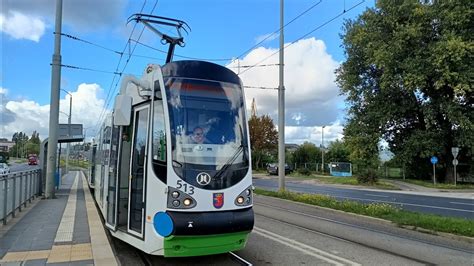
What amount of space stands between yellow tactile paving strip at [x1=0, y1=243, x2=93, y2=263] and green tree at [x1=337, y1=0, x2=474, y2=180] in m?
32.1

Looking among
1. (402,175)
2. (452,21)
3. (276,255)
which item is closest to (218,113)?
(276,255)

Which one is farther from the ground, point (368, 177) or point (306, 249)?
point (368, 177)

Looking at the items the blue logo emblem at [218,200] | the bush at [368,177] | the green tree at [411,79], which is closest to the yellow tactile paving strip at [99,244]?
the blue logo emblem at [218,200]

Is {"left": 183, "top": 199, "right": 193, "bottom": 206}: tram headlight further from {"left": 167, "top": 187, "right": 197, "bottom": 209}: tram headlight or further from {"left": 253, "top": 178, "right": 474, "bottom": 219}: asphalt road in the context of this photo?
{"left": 253, "top": 178, "right": 474, "bottom": 219}: asphalt road

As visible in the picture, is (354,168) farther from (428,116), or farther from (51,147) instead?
(51,147)

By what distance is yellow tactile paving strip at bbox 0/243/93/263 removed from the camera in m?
7.14

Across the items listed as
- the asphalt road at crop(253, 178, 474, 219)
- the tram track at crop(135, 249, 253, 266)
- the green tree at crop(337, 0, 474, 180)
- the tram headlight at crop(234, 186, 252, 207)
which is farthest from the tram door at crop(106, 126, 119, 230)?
the green tree at crop(337, 0, 474, 180)

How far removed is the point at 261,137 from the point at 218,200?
213 feet

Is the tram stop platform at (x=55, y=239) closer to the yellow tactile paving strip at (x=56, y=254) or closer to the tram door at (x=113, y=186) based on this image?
the yellow tactile paving strip at (x=56, y=254)

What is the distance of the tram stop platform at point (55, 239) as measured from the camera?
23.5 feet

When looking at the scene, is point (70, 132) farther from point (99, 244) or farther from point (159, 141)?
point (159, 141)

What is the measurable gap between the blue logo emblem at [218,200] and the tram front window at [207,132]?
0.36 feet

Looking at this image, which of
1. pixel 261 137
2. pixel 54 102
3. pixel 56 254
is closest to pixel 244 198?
pixel 56 254

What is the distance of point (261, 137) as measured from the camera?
71375 mm
